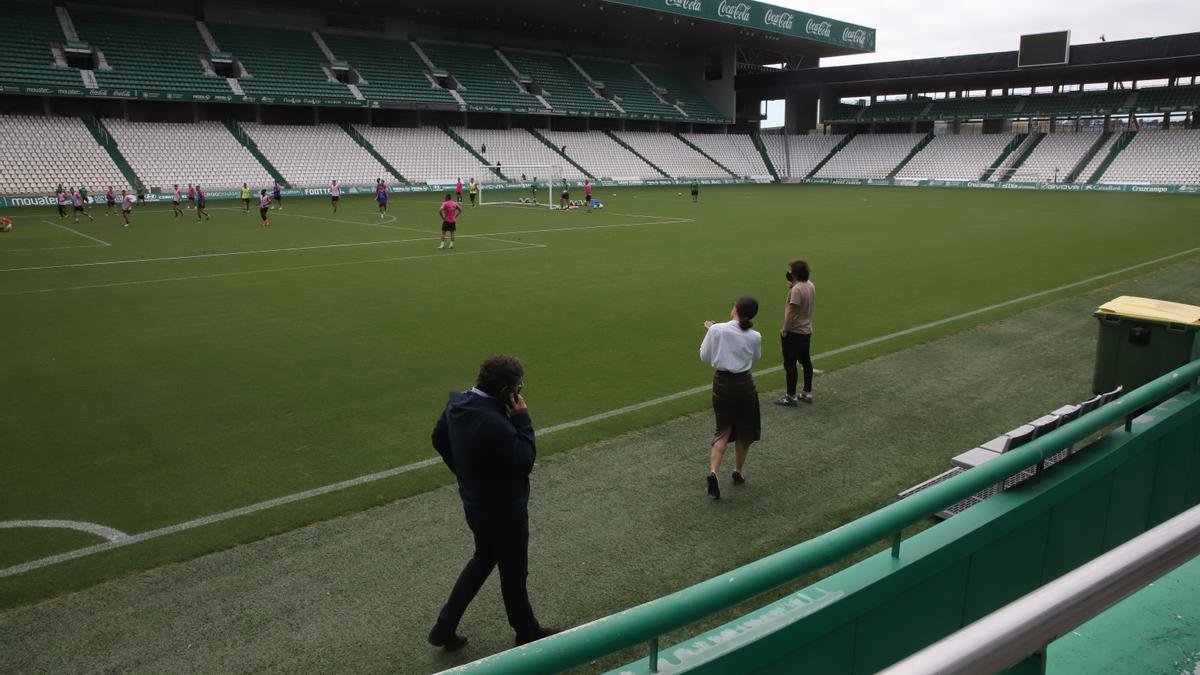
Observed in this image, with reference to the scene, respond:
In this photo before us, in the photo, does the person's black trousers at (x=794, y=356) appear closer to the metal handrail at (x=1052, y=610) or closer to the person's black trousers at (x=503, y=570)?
the person's black trousers at (x=503, y=570)

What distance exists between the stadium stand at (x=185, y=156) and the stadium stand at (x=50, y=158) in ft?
5.17

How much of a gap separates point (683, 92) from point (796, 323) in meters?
73.1

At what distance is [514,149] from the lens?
203 ft

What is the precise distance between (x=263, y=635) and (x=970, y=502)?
5013 millimetres

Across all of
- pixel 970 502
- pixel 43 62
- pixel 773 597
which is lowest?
pixel 773 597

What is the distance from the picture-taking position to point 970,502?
19.8ft

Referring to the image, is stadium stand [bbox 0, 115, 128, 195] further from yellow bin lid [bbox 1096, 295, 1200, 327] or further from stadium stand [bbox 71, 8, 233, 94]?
yellow bin lid [bbox 1096, 295, 1200, 327]

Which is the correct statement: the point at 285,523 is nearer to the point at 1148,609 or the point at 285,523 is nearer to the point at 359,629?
the point at 359,629

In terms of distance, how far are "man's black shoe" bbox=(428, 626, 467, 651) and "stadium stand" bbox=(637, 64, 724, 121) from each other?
73674mm

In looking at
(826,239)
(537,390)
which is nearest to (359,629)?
(537,390)

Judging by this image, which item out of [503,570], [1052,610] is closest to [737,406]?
[503,570]

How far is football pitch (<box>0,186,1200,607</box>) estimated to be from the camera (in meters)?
7.12

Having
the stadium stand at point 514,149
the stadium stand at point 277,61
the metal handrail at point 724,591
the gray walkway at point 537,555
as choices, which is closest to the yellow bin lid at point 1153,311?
the gray walkway at point 537,555

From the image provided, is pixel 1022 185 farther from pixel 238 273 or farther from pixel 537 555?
pixel 537 555
